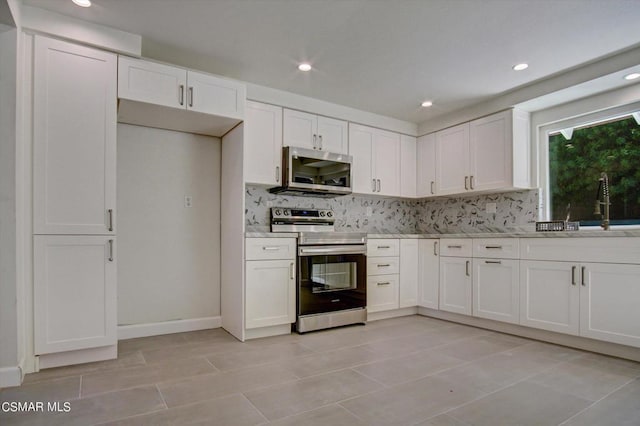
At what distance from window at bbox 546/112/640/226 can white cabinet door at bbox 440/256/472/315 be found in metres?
1.04

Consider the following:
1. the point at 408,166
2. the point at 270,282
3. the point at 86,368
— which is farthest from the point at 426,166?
the point at 86,368

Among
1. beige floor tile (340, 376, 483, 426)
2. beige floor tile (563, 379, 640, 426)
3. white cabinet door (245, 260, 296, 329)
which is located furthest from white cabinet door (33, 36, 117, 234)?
beige floor tile (563, 379, 640, 426)

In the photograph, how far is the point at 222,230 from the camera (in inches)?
143

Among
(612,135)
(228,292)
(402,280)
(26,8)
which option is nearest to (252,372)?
(228,292)

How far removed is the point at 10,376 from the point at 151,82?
211 cm

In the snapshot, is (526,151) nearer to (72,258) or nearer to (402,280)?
(402,280)

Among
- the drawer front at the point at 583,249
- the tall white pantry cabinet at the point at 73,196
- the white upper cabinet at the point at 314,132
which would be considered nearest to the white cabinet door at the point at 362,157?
the white upper cabinet at the point at 314,132

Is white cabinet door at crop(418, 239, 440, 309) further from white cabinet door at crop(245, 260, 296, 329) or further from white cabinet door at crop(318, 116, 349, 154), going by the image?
white cabinet door at crop(245, 260, 296, 329)

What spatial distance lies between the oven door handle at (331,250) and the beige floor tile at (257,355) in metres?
0.81

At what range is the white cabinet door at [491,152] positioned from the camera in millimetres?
3654

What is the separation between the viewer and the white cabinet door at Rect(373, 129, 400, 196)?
170 inches

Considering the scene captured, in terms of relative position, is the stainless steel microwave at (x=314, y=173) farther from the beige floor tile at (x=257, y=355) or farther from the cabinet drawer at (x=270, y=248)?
the beige floor tile at (x=257, y=355)

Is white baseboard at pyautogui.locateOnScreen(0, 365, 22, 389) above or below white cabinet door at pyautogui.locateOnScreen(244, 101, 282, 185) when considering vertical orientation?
below

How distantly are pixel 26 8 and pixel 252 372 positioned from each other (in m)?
2.73
